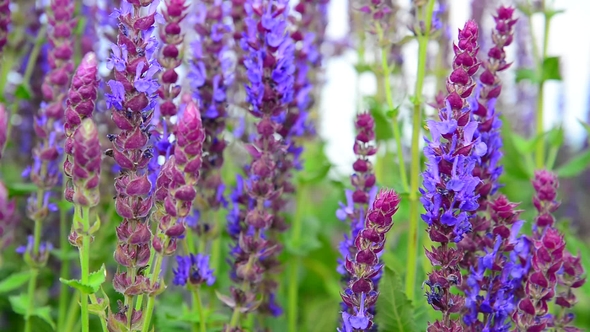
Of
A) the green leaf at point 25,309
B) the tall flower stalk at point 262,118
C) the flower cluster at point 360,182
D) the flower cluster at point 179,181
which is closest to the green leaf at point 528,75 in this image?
the flower cluster at point 360,182

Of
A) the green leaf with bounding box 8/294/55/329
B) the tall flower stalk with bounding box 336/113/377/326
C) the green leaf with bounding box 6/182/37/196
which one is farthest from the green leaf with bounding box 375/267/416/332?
the green leaf with bounding box 6/182/37/196

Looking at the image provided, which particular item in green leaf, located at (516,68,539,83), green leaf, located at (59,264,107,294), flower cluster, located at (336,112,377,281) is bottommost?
green leaf, located at (59,264,107,294)

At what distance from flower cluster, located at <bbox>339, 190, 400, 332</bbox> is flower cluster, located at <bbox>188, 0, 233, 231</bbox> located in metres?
0.83

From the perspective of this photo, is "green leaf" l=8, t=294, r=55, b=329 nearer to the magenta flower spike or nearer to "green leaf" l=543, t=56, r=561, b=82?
the magenta flower spike

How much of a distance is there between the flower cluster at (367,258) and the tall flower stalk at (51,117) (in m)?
1.28

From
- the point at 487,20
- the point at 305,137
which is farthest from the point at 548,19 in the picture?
the point at 305,137

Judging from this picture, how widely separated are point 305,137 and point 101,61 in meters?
1.08

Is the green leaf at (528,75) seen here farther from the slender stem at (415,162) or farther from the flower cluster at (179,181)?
the flower cluster at (179,181)

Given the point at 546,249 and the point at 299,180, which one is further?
the point at 299,180

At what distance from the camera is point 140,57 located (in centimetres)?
171

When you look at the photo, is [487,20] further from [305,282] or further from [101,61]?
[101,61]

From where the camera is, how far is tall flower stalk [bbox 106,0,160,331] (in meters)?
1.68

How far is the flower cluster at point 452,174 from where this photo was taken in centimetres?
161

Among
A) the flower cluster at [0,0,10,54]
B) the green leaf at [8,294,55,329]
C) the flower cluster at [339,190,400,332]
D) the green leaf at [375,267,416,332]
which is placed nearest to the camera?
the flower cluster at [339,190,400,332]
